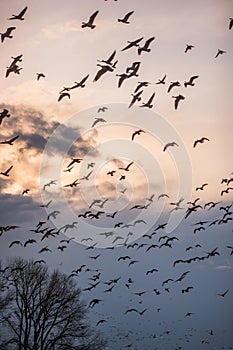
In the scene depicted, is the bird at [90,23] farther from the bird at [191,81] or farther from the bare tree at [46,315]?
the bare tree at [46,315]

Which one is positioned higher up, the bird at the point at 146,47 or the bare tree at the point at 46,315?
the bird at the point at 146,47

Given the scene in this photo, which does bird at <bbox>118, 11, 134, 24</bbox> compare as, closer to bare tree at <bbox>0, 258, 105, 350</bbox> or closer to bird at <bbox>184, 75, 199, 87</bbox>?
bird at <bbox>184, 75, 199, 87</bbox>

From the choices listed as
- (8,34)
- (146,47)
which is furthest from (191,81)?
(8,34)

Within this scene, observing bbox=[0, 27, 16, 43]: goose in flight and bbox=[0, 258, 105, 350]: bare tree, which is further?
bbox=[0, 258, 105, 350]: bare tree

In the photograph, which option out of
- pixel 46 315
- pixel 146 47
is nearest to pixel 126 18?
pixel 146 47

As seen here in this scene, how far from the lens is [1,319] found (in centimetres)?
3161

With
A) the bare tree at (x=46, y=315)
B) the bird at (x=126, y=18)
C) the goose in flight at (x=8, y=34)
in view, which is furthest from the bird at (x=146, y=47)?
the bare tree at (x=46, y=315)

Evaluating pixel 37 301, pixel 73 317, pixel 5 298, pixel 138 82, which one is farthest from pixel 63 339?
pixel 138 82

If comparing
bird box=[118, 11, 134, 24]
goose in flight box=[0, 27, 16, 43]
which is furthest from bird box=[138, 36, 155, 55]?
goose in flight box=[0, 27, 16, 43]

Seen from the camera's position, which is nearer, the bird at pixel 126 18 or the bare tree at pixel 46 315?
the bird at pixel 126 18

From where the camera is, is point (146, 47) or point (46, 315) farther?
point (46, 315)

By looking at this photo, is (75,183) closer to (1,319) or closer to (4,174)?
(4,174)

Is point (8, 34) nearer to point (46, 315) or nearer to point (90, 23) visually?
point (90, 23)

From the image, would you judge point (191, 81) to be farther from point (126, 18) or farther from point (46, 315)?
point (46, 315)
